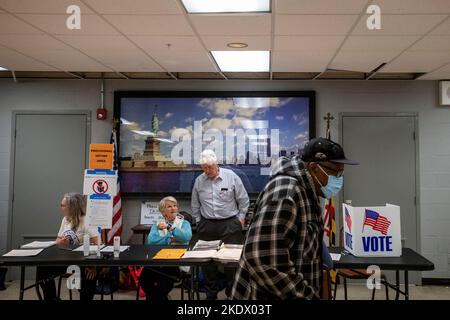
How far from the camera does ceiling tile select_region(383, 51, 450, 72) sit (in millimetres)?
4036

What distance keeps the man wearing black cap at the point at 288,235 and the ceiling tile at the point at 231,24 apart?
5.35 ft

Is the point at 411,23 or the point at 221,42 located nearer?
the point at 411,23

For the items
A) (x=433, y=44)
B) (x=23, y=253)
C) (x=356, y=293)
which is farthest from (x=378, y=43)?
(x=23, y=253)

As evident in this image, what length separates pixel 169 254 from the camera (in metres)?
3.40

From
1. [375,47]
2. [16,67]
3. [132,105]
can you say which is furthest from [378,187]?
[16,67]

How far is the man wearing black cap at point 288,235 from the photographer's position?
60.9 inches

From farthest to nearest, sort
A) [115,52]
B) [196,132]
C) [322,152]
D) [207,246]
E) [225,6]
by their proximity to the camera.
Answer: [196,132] < [115,52] < [207,246] < [225,6] < [322,152]

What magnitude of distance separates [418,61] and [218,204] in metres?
2.56

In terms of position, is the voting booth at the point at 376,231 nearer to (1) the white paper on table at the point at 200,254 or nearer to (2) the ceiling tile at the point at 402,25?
(1) the white paper on table at the point at 200,254

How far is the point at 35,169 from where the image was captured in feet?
18.2

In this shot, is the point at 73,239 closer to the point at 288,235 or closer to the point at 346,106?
the point at 288,235
